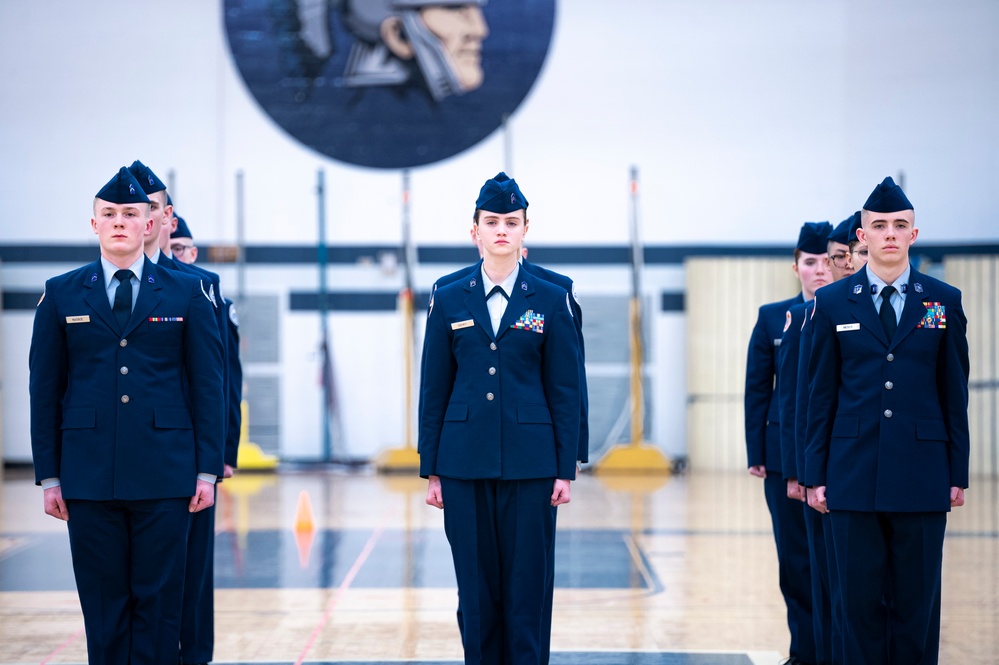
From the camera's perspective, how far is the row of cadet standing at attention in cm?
328

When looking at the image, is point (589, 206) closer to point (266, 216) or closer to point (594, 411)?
point (594, 411)

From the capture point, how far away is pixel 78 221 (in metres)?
12.7

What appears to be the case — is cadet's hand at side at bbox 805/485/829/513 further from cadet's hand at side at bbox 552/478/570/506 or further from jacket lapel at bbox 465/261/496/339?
jacket lapel at bbox 465/261/496/339

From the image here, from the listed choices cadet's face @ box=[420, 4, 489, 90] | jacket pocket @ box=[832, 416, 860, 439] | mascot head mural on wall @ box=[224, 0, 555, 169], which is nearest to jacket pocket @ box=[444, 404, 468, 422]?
jacket pocket @ box=[832, 416, 860, 439]

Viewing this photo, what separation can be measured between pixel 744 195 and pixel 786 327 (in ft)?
28.8

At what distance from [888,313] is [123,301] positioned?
2.22m

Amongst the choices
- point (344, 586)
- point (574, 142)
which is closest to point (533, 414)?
point (344, 586)

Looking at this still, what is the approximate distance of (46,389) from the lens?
326cm

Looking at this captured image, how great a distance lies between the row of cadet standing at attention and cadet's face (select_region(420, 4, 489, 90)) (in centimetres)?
961

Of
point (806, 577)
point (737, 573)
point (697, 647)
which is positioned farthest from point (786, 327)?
point (737, 573)

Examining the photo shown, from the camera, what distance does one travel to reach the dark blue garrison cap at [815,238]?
441cm

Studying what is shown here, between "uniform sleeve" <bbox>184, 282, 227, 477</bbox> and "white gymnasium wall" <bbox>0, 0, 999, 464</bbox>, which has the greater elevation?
"white gymnasium wall" <bbox>0, 0, 999, 464</bbox>

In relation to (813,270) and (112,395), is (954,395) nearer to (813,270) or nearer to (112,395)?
(813,270)

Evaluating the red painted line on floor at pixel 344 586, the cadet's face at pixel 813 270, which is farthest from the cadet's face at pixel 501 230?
the red painted line on floor at pixel 344 586
